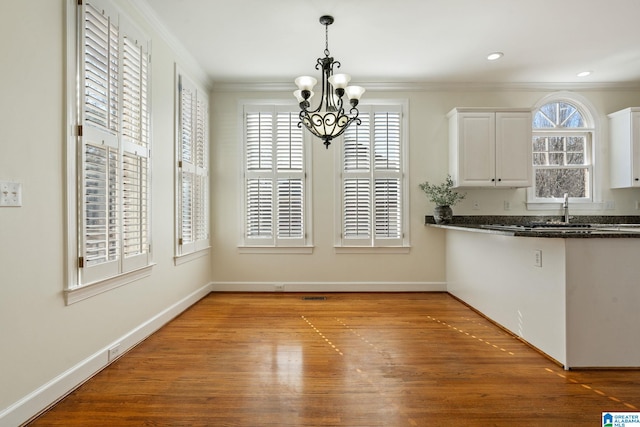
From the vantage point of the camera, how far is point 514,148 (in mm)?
4484

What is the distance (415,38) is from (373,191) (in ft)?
6.46

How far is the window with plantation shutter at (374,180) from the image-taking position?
16.0ft

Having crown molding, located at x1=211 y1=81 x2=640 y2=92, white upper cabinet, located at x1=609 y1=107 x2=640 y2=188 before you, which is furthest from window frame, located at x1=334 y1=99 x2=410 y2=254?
white upper cabinet, located at x1=609 y1=107 x2=640 y2=188

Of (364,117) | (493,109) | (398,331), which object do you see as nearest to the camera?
(398,331)

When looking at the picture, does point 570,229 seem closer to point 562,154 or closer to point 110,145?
point 562,154

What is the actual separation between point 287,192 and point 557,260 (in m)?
3.24

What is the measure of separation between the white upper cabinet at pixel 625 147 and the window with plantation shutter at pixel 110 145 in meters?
5.70

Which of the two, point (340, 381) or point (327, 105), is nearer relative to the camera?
point (340, 381)

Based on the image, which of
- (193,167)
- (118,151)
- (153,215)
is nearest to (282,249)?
(193,167)

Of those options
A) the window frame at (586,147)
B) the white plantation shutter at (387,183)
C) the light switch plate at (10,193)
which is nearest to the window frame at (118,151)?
the light switch plate at (10,193)

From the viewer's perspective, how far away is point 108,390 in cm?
223

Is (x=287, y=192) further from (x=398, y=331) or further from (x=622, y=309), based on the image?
(x=622, y=309)

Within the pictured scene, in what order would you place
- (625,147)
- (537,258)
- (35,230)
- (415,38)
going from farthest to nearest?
(625,147) < (415,38) < (537,258) < (35,230)

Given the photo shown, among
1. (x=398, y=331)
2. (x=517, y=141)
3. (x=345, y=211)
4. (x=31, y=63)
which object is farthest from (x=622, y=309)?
(x=31, y=63)
